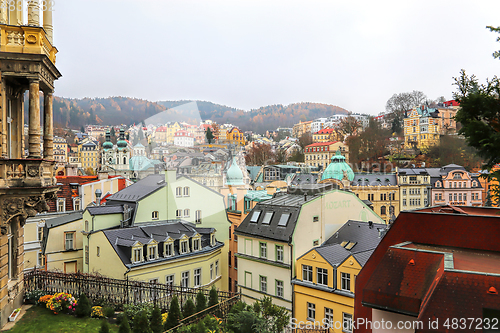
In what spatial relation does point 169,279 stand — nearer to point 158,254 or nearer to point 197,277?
point 158,254

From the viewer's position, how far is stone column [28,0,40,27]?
988 centimetres

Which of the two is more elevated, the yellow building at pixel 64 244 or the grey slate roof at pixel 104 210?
the grey slate roof at pixel 104 210

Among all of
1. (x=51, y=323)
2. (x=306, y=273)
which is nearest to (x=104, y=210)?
(x=51, y=323)

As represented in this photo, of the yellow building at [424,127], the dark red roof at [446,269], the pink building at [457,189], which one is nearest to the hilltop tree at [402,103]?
the yellow building at [424,127]

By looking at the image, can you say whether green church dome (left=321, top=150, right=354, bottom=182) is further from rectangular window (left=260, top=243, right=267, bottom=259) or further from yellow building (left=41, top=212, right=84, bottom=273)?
yellow building (left=41, top=212, right=84, bottom=273)

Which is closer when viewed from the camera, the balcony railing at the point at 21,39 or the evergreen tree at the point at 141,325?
the balcony railing at the point at 21,39

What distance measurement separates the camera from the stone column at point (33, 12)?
9.88 metres

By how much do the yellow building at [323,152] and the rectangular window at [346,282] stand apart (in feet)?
260

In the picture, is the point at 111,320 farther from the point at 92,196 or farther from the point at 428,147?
the point at 428,147

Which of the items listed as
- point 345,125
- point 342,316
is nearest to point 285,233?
point 342,316

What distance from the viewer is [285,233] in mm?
24250

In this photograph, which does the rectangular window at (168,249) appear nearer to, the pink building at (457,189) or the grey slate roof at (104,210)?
the grey slate roof at (104,210)

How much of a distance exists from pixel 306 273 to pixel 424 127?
93.3 metres

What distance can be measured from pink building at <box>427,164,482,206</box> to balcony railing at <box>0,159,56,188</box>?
228 feet
